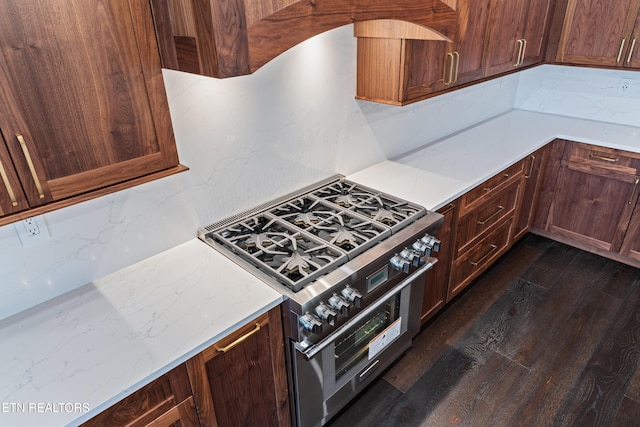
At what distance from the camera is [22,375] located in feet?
3.84

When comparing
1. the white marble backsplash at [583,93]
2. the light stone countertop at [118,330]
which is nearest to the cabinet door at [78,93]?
the light stone countertop at [118,330]

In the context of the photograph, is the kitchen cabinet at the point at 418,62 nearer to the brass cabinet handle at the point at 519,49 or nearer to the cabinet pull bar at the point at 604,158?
the brass cabinet handle at the point at 519,49

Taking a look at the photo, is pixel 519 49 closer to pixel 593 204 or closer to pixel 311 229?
pixel 593 204

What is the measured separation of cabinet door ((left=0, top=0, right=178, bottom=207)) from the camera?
101 centimetres

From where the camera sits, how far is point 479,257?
275cm

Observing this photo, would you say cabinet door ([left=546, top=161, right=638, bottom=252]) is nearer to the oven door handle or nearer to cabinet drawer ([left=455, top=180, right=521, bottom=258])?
cabinet drawer ([left=455, top=180, right=521, bottom=258])

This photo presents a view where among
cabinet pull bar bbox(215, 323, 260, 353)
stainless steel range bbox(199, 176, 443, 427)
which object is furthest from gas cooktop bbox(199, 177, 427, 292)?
cabinet pull bar bbox(215, 323, 260, 353)

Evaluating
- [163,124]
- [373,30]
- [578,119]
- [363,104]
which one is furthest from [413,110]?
[163,124]

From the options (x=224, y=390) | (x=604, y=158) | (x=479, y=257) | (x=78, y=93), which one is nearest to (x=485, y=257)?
(x=479, y=257)

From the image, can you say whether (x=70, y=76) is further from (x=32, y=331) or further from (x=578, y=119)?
(x=578, y=119)

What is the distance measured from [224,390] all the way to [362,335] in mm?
688

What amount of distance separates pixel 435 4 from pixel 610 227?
Answer: 7.65ft

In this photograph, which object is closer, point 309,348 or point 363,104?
point 309,348

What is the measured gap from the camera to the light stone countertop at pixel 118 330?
111 centimetres
